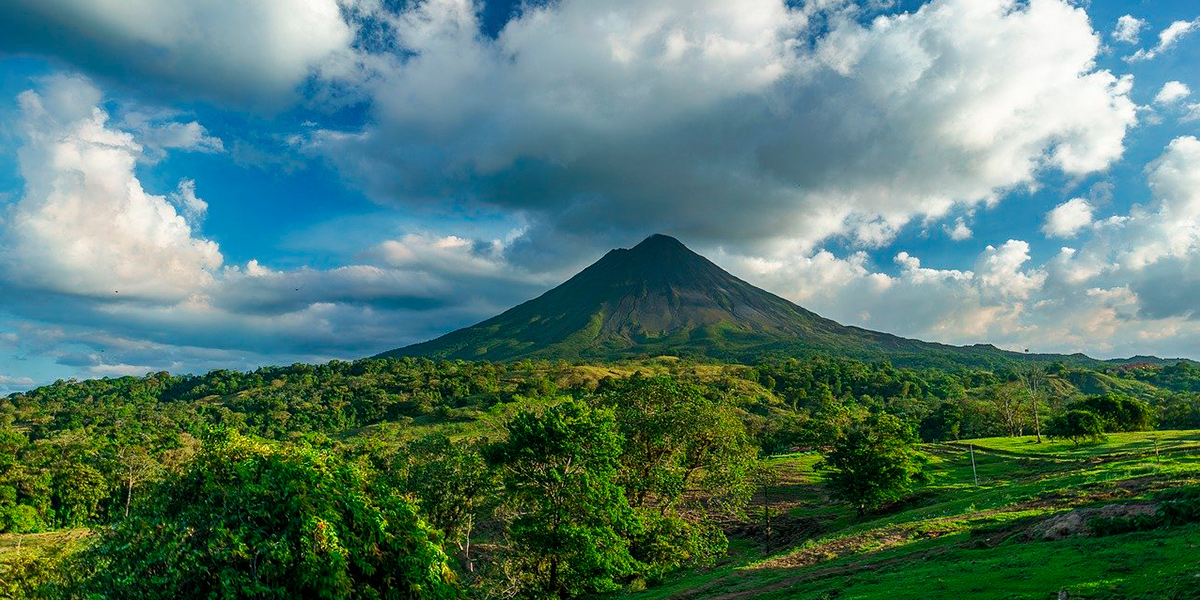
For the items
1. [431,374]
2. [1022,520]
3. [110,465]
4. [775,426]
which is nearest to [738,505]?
[1022,520]

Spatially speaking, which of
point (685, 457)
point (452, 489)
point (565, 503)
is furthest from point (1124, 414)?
point (452, 489)

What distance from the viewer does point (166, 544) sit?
11.5m

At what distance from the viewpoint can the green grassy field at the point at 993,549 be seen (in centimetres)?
1479

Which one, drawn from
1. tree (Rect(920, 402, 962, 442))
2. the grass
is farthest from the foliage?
the grass

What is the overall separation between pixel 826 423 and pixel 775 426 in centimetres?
4618

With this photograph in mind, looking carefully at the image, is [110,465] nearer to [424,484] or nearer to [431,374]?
[424,484]

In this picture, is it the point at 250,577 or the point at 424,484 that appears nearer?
the point at 250,577

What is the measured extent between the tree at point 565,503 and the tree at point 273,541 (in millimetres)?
13134

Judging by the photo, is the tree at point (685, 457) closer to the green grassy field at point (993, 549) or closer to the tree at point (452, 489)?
the green grassy field at point (993, 549)

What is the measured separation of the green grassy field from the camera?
14.8m

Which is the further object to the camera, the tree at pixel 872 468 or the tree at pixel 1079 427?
the tree at pixel 1079 427

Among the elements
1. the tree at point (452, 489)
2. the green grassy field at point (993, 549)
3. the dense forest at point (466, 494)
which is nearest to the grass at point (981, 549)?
the green grassy field at point (993, 549)

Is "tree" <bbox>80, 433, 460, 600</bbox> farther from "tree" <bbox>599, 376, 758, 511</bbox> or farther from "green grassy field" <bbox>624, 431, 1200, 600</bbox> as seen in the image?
"tree" <bbox>599, 376, 758, 511</bbox>

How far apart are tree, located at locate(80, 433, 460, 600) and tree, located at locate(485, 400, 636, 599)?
13.1 metres
